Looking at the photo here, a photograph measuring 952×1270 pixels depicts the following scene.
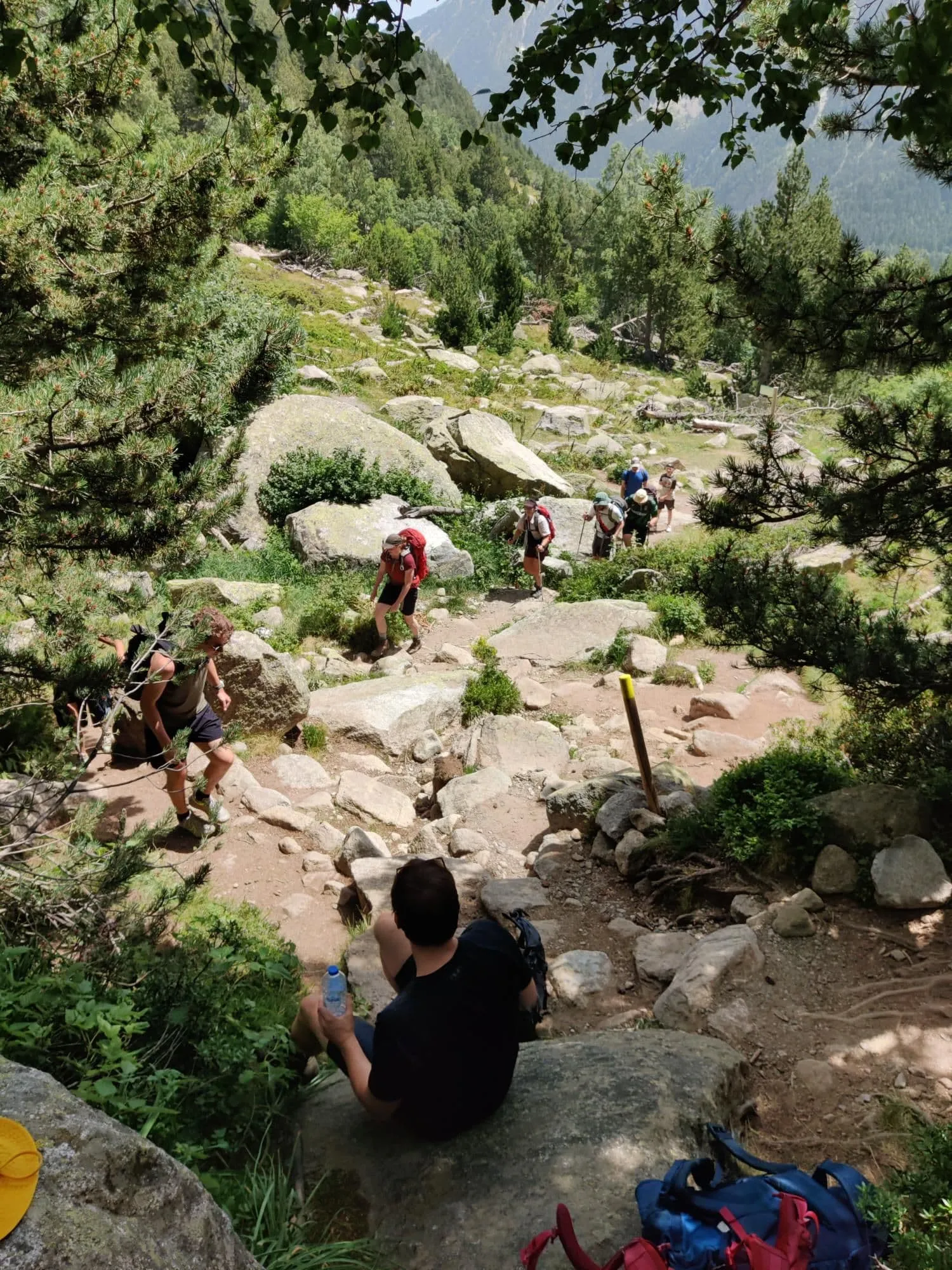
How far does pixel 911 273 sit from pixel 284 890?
5794 mm

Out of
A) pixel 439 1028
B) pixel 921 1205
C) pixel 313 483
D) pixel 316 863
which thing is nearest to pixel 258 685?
pixel 316 863

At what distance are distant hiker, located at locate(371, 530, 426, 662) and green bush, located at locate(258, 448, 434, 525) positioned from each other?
4.10 metres

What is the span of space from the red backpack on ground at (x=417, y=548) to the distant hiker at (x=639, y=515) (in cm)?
534

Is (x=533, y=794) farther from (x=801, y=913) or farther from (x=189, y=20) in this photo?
(x=189, y=20)

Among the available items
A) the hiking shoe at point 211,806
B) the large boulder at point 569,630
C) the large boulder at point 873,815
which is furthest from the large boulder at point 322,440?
the large boulder at point 873,815

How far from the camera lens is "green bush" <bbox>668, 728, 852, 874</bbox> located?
5.62 metres

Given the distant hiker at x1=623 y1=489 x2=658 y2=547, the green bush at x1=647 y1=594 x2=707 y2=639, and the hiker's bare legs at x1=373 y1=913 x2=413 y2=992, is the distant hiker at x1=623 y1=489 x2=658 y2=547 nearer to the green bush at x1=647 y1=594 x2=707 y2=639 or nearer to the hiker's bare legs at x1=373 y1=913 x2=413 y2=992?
the green bush at x1=647 y1=594 x2=707 y2=639

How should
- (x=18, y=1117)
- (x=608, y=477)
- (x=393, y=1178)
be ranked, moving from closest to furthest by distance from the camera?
1. (x=18, y=1117)
2. (x=393, y=1178)
3. (x=608, y=477)

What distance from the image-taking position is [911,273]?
15.2ft

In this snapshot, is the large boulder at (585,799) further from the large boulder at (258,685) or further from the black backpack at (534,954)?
the black backpack at (534,954)

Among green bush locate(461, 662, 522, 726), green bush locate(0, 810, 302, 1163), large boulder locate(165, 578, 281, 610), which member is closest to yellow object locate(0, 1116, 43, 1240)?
green bush locate(0, 810, 302, 1163)

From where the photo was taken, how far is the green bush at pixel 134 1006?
2639 mm

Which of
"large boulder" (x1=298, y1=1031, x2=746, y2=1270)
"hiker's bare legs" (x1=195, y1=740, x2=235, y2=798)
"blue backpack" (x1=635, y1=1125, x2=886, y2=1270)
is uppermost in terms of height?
"blue backpack" (x1=635, y1=1125, x2=886, y2=1270)

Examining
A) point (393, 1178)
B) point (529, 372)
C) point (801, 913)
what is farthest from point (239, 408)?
point (529, 372)
